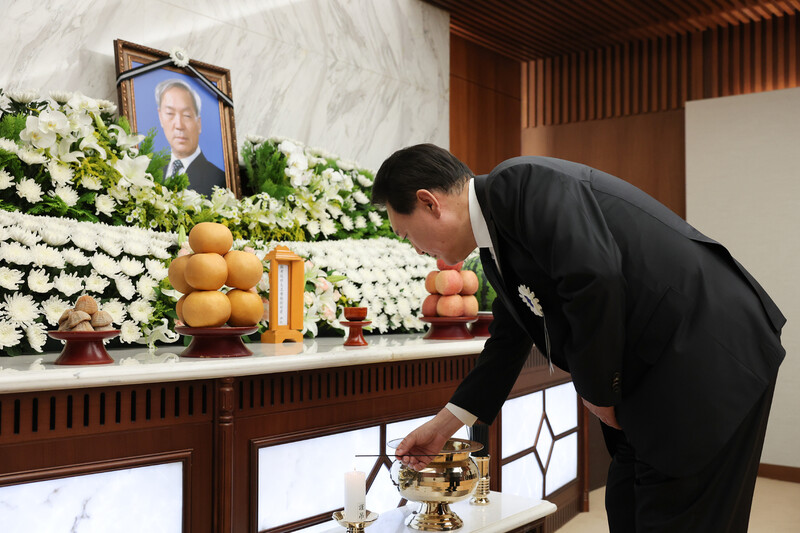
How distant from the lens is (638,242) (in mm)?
1517

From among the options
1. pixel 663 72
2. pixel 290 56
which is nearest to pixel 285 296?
pixel 290 56

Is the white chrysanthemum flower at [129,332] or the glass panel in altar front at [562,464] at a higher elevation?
the white chrysanthemum flower at [129,332]

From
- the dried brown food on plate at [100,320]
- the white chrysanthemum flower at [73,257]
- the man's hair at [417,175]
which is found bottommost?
the dried brown food on plate at [100,320]

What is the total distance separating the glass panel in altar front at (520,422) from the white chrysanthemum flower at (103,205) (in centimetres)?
176

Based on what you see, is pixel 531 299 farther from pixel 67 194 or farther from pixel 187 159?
pixel 187 159

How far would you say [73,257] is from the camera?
6.97ft

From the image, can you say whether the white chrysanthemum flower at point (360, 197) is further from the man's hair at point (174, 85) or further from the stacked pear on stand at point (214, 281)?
the stacked pear on stand at point (214, 281)

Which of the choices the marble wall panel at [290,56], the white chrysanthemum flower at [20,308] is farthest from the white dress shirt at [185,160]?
the white chrysanthemum flower at [20,308]

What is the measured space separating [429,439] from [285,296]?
852mm

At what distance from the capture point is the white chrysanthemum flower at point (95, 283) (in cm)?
217

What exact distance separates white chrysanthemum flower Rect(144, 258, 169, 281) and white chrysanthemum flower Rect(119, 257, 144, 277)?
34 mm

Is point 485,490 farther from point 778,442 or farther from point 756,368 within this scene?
point 778,442

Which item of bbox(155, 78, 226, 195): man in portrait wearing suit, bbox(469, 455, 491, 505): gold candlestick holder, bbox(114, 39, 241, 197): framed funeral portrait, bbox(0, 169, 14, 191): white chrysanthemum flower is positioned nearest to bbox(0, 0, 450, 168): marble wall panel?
bbox(114, 39, 241, 197): framed funeral portrait

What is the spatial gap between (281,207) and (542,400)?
1564mm
